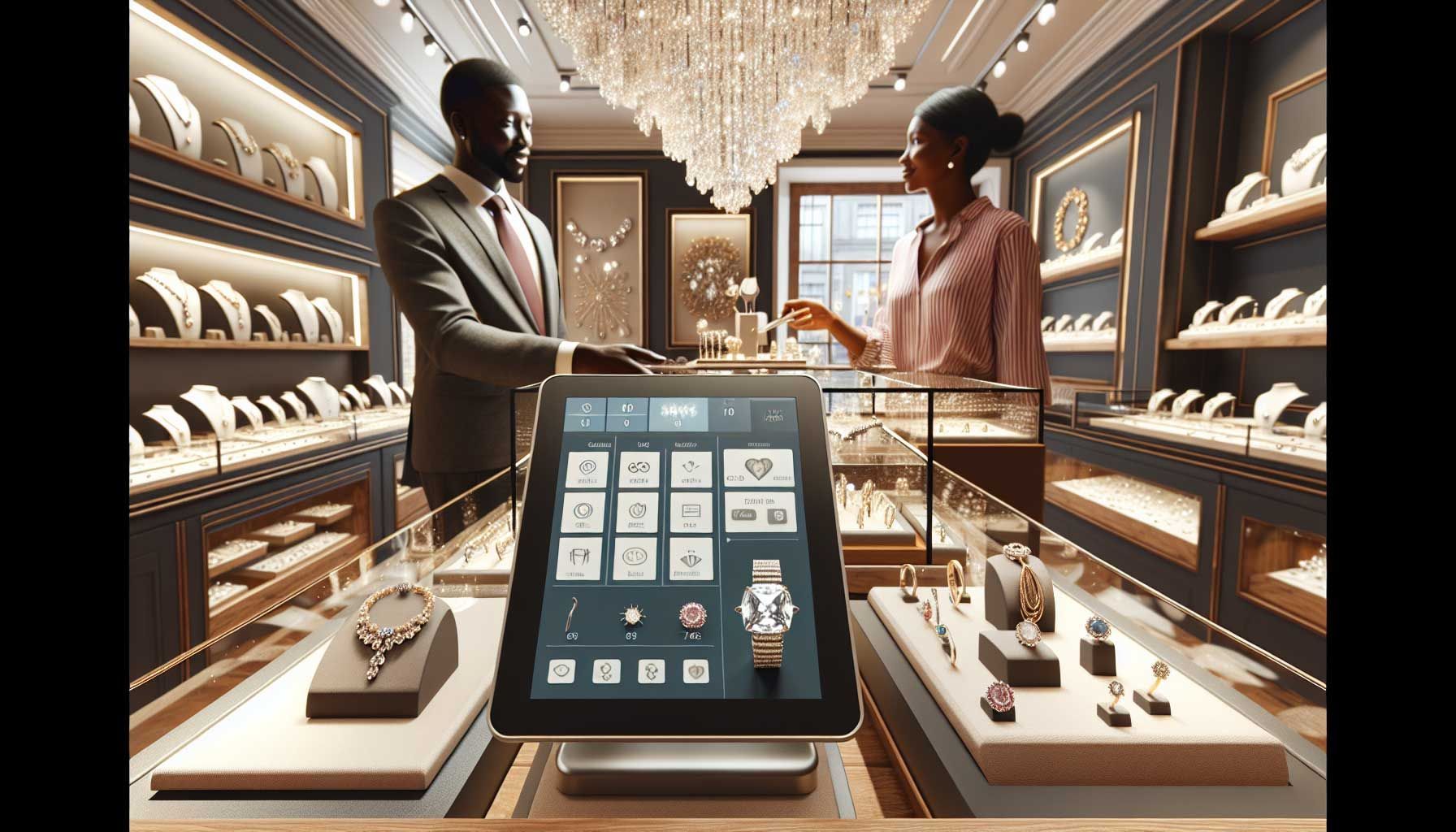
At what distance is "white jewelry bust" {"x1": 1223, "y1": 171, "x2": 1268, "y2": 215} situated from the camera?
8.96 feet

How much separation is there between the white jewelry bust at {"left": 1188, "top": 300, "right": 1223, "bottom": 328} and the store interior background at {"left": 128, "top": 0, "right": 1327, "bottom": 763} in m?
0.08

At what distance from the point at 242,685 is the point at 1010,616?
637 millimetres

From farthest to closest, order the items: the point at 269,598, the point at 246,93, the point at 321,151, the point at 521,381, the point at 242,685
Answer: the point at 321,151
the point at 246,93
the point at 269,598
the point at 521,381
the point at 242,685

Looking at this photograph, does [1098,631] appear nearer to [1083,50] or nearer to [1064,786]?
[1064,786]

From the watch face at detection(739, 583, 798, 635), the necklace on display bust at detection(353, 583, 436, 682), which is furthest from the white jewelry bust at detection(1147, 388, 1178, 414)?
the necklace on display bust at detection(353, 583, 436, 682)

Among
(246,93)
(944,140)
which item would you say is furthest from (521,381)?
(246,93)

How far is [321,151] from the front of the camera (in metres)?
3.46

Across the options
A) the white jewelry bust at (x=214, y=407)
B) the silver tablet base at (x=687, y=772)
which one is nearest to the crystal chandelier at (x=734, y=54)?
the white jewelry bust at (x=214, y=407)

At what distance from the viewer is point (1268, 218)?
8.32ft

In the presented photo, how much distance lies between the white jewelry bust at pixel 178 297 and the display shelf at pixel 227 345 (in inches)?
2.0

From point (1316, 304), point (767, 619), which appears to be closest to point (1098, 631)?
point (767, 619)

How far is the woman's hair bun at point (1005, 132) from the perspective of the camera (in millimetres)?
1938

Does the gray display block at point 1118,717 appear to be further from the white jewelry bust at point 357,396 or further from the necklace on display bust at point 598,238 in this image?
the necklace on display bust at point 598,238
